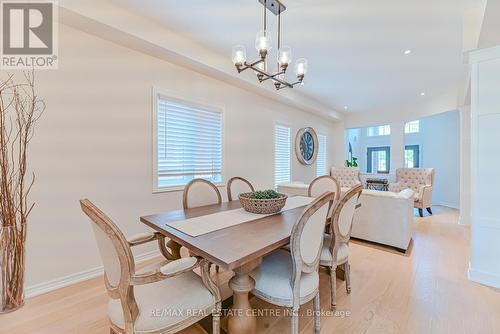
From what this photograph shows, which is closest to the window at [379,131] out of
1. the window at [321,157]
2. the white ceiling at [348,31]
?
the window at [321,157]

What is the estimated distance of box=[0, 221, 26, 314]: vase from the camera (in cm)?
173

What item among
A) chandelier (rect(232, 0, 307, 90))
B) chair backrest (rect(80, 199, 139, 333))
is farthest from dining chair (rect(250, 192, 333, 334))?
chandelier (rect(232, 0, 307, 90))

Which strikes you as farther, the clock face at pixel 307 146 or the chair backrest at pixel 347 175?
the chair backrest at pixel 347 175

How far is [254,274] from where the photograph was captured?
1.55 metres

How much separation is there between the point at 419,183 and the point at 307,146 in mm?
2641

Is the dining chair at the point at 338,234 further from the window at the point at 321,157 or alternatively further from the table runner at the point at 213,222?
the window at the point at 321,157

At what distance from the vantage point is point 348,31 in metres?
2.60

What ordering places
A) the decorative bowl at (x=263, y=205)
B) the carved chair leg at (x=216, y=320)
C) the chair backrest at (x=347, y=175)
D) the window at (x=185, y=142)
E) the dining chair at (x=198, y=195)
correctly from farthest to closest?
the chair backrest at (x=347, y=175) < the window at (x=185, y=142) < the dining chair at (x=198, y=195) < the decorative bowl at (x=263, y=205) < the carved chair leg at (x=216, y=320)

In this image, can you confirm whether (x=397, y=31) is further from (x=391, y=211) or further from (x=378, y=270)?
(x=378, y=270)

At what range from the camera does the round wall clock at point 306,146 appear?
17.4ft

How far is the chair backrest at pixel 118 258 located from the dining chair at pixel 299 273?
727 millimetres

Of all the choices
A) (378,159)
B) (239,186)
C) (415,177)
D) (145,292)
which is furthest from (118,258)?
(378,159)

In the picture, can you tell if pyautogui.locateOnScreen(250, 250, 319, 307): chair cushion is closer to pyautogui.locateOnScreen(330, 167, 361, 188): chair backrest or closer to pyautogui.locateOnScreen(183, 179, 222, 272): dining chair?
pyautogui.locateOnScreen(183, 179, 222, 272): dining chair

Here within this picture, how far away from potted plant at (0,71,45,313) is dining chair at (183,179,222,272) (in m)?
1.29
